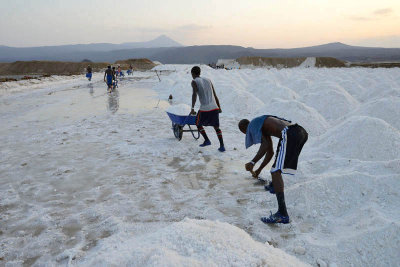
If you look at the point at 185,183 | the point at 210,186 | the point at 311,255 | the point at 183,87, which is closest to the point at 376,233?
the point at 311,255

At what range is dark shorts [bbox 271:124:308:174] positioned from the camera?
9.63 ft

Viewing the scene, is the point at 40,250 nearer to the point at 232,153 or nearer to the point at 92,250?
the point at 92,250

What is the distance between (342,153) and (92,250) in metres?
4.67

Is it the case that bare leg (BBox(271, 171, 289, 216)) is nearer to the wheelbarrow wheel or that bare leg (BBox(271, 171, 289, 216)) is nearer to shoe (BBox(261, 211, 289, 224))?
shoe (BBox(261, 211, 289, 224))

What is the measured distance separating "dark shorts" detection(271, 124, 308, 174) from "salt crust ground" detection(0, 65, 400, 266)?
0.65 metres

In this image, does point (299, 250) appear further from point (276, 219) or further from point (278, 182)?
point (278, 182)

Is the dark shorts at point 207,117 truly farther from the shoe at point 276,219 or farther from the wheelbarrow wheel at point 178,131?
the shoe at point 276,219

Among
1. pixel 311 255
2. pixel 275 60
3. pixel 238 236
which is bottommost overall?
pixel 311 255

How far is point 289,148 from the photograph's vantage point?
9.66 feet

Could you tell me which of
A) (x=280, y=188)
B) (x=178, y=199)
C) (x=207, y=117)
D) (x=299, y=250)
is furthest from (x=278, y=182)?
(x=207, y=117)

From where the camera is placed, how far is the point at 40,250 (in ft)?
8.71

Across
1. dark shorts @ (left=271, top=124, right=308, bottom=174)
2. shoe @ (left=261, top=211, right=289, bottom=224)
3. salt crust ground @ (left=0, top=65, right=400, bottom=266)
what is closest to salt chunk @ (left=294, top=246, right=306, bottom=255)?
salt crust ground @ (left=0, top=65, right=400, bottom=266)

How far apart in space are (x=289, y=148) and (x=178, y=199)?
157 cm

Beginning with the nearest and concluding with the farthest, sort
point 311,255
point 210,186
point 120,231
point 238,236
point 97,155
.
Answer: point 238,236 → point 311,255 → point 120,231 → point 210,186 → point 97,155
